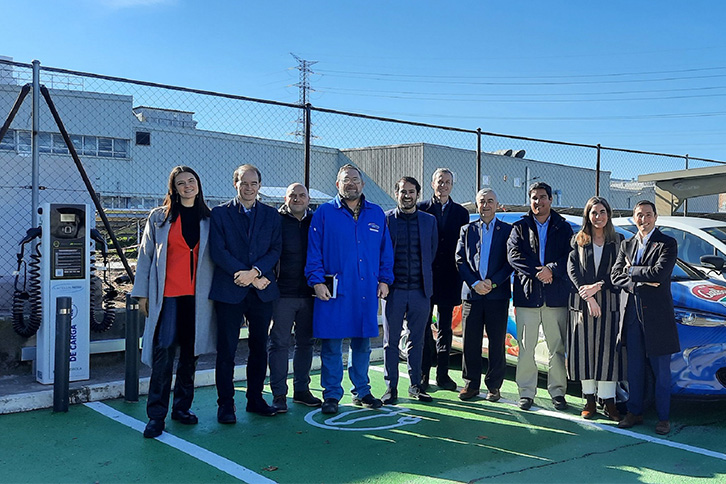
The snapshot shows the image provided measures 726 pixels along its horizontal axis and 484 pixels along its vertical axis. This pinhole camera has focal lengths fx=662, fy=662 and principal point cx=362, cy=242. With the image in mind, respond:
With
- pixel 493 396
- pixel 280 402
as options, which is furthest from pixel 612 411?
pixel 280 402

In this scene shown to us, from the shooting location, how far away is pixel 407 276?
233 inches

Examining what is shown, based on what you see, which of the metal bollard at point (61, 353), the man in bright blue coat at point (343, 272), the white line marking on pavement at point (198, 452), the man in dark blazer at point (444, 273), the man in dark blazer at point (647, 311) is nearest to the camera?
the white line marking on pavement at point (198, 452)

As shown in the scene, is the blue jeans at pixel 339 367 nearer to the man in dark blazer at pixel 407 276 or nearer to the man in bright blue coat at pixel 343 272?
the man in bright blue coat at pixel 343 272

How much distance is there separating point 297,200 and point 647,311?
117 inches

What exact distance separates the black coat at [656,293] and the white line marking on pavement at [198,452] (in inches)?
122

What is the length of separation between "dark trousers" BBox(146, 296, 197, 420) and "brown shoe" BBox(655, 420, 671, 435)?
3.66 metres

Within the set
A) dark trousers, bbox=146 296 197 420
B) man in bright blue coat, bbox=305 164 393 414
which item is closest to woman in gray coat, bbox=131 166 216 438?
dark trousers, bbox=146 296 197 420

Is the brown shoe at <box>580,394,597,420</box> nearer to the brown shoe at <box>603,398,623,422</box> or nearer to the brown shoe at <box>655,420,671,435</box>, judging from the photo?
the brown shoe at <box>603,398,623,422</box>

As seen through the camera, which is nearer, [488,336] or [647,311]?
[647,311]

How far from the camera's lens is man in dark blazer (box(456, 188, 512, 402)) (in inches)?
236

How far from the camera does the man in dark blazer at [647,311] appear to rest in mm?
5098

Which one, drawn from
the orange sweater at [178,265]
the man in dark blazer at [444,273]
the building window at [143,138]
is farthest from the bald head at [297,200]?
the building window at [143,138]

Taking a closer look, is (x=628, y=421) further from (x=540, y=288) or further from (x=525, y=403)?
(x=540, y=288)

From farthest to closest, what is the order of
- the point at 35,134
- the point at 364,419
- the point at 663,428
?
the point at 35,134, the point at 364,419, the point at 663,428
